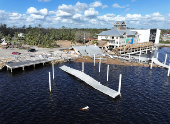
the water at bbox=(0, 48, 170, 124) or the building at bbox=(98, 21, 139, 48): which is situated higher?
the building at bbox=(98, 21, 139, 48)

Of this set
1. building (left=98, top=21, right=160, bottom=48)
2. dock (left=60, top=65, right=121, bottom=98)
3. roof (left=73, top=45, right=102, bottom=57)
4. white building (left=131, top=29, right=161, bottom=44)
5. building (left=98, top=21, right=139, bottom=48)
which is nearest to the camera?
dock (left=60, top=65, right=121, bottom=98)

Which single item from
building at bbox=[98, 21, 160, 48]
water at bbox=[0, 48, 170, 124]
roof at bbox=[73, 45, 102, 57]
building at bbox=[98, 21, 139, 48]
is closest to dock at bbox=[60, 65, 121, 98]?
water at bbox=[0, 48, 170, 124]

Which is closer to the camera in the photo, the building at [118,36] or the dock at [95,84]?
the dock at [95,84]

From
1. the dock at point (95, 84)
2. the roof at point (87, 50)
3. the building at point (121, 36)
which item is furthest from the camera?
the building at point (121, 36)

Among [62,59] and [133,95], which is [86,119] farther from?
[62,59]

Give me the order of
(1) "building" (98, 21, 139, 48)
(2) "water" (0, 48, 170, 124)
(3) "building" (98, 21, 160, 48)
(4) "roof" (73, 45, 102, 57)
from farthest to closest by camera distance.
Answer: (3) "building" (98, 21, 160, 48) → (1) "building" (98, 21, 139, 48) → (4) "roof" (73, 45, 102, 57) → (2) "water" (0, 48, 170, 124)

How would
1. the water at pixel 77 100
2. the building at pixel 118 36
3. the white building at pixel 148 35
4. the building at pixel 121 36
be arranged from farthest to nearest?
1. the white building at pixel 148 35
2. the building at pixel 121 36
3. the building at pixel 118 36
4. the water at pixel 77 100

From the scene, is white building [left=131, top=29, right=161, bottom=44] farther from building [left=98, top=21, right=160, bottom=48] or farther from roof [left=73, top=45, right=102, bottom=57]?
roof [left=73, top=45, right=102, bottom=57]

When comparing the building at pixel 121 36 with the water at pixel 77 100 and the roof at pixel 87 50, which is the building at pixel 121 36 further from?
the water at pixel 77 100

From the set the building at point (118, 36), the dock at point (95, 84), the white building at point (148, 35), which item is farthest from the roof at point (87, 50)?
the white building at point (148, 35)

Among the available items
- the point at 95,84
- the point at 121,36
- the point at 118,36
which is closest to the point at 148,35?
the point at 121,36
